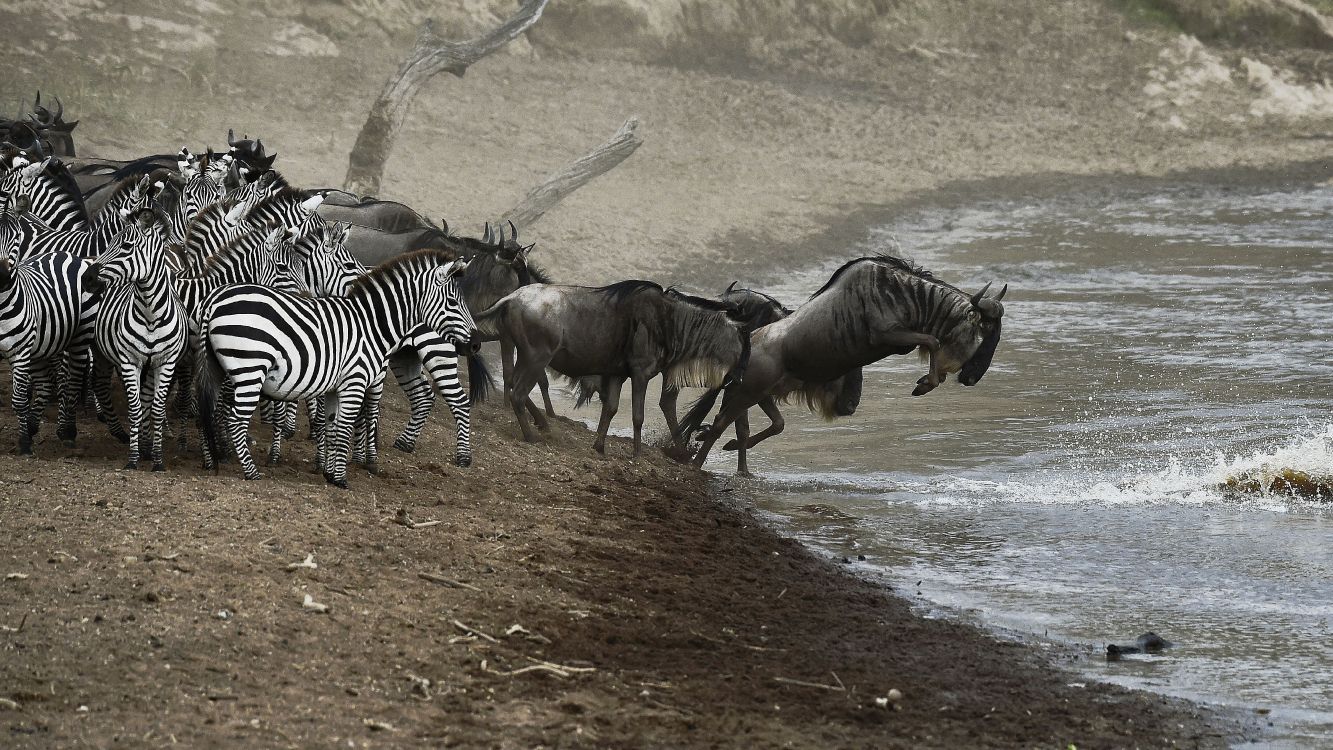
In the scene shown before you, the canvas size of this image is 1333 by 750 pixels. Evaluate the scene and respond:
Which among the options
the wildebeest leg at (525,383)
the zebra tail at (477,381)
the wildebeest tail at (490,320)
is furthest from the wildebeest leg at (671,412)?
the zebra tail at (477,381)

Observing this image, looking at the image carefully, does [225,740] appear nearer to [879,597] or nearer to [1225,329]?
[879,597]

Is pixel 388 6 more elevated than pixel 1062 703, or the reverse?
pixel 388 6

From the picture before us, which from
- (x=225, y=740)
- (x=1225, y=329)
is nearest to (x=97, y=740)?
(x=225, y=740)

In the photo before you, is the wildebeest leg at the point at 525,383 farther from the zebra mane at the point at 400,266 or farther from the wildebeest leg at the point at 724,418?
the zebra mane at the point at 400,266

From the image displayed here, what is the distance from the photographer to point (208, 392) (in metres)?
8.48

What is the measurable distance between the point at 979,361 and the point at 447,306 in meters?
4.35

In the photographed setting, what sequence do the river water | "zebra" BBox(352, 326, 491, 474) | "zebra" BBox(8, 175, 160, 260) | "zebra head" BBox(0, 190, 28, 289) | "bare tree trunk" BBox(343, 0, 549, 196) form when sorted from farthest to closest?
"bare tree trunk" BBox(343, 0, 549, 196) < "zebra" BBox(8, 175, 160, 260) < "zebra head" BBox(0, 190, 28, 289) < "zebra" BBox(352, 326, 491, 474) < the river water

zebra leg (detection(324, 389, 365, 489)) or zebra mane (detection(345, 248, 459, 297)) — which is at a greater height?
zebra mane (detection(345, 248, 459, 297))

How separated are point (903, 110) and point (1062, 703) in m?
23.0

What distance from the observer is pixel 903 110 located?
28.5 metres

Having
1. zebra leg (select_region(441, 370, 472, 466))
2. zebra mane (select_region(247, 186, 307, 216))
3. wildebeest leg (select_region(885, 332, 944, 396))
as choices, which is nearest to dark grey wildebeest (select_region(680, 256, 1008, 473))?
wildebeest leg (select_region(885, 332, 944, 396))

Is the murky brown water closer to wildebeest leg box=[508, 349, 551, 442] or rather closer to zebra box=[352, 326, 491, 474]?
wildebeest leg box=[508, 349, 551, 442]

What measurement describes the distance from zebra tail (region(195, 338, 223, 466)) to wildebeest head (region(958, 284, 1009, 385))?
5554mm

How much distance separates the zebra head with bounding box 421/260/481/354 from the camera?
375 inches
